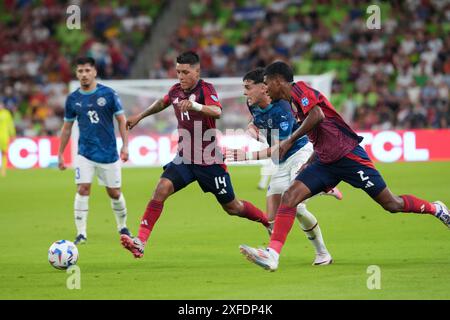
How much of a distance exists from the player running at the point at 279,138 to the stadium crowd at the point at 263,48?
49.7 feet

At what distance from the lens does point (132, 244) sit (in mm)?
9961

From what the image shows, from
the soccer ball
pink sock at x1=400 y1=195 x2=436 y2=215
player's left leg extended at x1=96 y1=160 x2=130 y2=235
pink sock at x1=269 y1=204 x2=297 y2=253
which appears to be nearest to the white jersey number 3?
player's left leg extended at x1=96 y1=160 x2=130 y2=235

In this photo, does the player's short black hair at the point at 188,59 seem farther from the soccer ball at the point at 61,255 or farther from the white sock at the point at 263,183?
the white sock at the point at 263,183

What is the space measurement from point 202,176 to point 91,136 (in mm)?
2631

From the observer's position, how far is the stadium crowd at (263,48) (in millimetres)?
28266

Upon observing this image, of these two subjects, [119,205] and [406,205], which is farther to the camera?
[119,205]

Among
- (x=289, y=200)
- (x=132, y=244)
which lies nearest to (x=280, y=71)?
(x=289, y=200)

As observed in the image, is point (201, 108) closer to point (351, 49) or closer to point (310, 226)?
point (310, 226)

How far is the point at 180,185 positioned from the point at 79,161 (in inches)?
105

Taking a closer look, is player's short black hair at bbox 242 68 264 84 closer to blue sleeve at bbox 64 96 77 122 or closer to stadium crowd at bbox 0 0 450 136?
blue sleeve at bbox 64 96 77 122

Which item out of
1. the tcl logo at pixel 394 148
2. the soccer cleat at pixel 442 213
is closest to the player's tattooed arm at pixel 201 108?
the soccer cleat at pixel 442 213

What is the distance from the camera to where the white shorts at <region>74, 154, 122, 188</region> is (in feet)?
42.0

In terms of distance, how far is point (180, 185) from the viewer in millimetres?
10695

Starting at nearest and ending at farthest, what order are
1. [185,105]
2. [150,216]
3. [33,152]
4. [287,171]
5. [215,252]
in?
[185,105]
[150,216]
[287,171]
[215,252]
[33,152]
